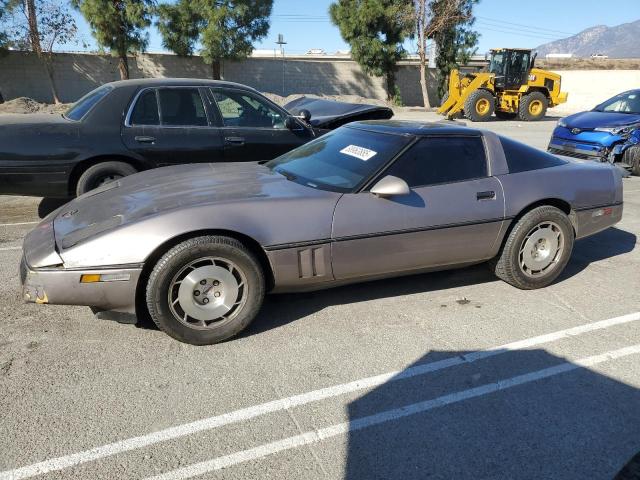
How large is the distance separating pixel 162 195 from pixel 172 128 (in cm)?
250

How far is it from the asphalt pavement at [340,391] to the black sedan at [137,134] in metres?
1.76

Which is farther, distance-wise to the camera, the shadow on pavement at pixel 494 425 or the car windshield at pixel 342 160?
the car windshield at pixel 342 160

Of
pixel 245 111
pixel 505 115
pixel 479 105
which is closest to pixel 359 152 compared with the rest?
pixel 245 111

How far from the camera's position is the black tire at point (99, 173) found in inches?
210

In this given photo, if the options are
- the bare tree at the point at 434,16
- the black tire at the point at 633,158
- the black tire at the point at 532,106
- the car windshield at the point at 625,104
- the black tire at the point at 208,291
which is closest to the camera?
the black tire at the point at 208,291

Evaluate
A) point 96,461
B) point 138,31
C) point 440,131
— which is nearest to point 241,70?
point 138,31

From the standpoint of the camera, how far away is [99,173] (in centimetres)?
541

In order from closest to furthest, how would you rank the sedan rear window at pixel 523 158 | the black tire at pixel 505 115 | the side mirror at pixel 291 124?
the sedan rear window at pixel 523 158, the side mirror at pixel 291 124, the black tire at pixel 505 115

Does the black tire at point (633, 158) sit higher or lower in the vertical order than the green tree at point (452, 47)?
lower

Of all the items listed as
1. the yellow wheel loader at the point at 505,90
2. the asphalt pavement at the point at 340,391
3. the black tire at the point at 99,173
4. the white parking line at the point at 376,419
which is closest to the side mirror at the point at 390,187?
the asphalt pavement at the point at 340,391

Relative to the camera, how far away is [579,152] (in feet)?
30.5

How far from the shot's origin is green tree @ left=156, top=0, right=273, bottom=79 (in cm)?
2612

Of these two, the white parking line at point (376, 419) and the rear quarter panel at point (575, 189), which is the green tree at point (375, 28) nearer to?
the rear quarter panel at point (575, 189)

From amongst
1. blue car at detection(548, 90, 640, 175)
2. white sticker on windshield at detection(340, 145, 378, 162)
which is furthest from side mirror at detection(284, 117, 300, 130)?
blue car at detection(548, 90, 640, 175)
